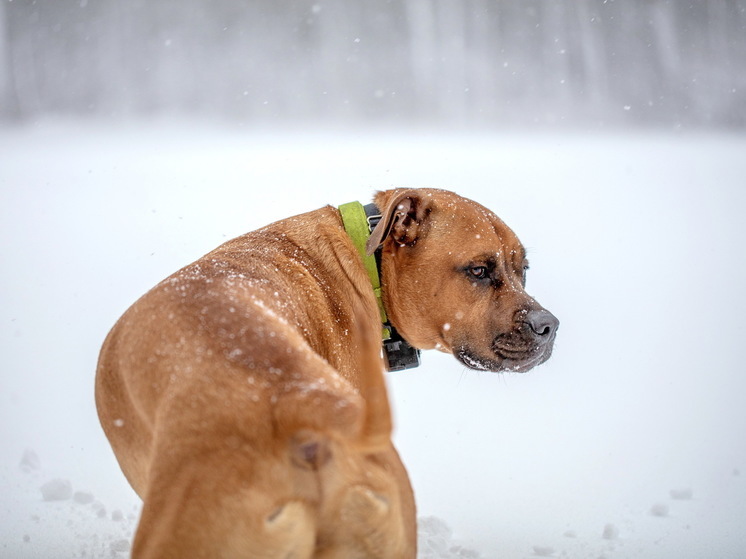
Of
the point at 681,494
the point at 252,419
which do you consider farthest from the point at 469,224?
the point at 681,494

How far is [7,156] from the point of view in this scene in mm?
11828

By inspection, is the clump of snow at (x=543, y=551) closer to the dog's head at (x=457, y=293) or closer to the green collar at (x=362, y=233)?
the dog's head at (x=457, y=293)

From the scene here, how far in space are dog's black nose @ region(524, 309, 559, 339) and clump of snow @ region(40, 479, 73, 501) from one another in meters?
2.98

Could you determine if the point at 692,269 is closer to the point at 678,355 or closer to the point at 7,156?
the point at 678,355

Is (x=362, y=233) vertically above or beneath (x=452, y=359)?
above

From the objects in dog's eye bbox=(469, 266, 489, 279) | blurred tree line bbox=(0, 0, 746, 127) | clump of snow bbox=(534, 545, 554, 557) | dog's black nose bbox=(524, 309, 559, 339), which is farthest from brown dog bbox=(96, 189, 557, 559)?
blurred tree line bbox=(0, 0, 746, 127)

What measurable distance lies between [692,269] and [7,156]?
11.8 meters

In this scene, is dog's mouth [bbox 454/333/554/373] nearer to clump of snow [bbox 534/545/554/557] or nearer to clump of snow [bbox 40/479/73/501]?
clump of snow [bbox 534/545/554/557]

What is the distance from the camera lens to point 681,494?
4.34 meters

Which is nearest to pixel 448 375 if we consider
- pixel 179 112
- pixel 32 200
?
pixel 32 200

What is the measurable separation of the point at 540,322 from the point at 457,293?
17.1 inches

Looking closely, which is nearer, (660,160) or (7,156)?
(7,156)

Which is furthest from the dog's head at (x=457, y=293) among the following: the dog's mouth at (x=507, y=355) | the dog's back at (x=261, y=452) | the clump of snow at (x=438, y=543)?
the dog's back at (x=261, y=452)

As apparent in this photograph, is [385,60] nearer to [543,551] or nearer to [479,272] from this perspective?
[479,272]
